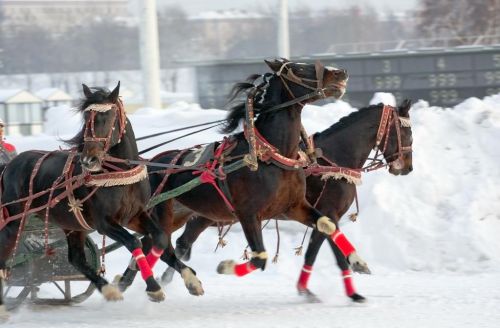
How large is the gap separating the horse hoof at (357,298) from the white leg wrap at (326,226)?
88cm

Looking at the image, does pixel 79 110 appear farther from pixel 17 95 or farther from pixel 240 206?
pixel 17 95

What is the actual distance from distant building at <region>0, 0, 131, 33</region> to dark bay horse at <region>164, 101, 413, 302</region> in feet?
270

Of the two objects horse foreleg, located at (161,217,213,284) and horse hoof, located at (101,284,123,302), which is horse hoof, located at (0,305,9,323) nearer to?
horse hoof, located at (101,284,123,302)

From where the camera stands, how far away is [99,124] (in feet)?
30.4

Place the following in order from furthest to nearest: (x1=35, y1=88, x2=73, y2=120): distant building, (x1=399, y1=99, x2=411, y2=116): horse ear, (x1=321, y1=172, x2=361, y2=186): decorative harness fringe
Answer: (x1=35, y1=88, x2=73, y2=120): distant building < (x1=399, y1=99, x2=411, y2=116): horse ear < (x1=321, y1=172, x2=361, y2=186): decorative harness fringe

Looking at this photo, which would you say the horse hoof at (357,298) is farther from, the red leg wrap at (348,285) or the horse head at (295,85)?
the horse head at (295,85)

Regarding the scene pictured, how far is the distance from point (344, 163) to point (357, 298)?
59.4 inches

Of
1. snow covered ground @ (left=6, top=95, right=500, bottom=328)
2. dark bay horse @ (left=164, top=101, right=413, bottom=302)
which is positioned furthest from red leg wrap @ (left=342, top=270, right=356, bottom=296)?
snow covered ground @ (left=6, top=95, right=500, bottom=328)

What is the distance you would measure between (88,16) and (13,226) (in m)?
91.9

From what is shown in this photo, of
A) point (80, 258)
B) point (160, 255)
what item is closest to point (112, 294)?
point (160, 255)

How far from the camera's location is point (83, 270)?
1014 cm

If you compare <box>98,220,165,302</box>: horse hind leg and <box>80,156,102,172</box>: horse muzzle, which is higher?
<box>80,156,102,172</box>: horse muzzle

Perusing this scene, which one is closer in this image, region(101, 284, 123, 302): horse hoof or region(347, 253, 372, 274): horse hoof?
region(101, 284, 123, 302): horse hoof

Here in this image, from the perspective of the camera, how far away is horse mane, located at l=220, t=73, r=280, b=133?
10.0 m
